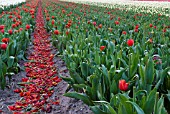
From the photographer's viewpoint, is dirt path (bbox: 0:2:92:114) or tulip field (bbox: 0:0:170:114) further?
dirt path (bbox: 0:2:92:114)

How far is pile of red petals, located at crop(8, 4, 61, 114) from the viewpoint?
3580 mm

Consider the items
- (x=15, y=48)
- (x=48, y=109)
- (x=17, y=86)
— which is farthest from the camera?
(x=15, y=48)

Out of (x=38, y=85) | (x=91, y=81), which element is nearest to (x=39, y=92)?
(x=38, y=85)

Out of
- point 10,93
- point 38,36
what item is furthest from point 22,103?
point 38,36

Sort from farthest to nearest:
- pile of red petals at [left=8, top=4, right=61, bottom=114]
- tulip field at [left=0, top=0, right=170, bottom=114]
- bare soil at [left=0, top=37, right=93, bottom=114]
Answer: pile of red petals at [left=8, top=4, right=61, bottom=114] < bare soil at [left=0, top=37, right=93, bottom=114] < tulip field at [left=0, top=0, right=170, bottom=114]

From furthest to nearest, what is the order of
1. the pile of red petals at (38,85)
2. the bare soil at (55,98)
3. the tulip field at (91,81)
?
the pile of red petals at (38,85), the bare soil at (55,98), the tulip field at (91,81)

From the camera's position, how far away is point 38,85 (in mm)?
4410

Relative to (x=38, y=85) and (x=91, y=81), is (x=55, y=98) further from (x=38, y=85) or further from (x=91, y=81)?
(x=91, y=81)

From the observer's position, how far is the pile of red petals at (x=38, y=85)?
3.58 metres

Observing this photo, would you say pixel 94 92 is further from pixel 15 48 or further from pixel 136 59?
pixel 15 48

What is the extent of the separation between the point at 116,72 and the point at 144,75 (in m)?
0.51

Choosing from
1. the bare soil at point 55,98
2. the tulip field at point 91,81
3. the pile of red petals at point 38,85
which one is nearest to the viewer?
the tulip field at point 91,81

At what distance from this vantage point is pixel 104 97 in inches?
114

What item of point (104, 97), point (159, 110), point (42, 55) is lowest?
point (42, 55)
